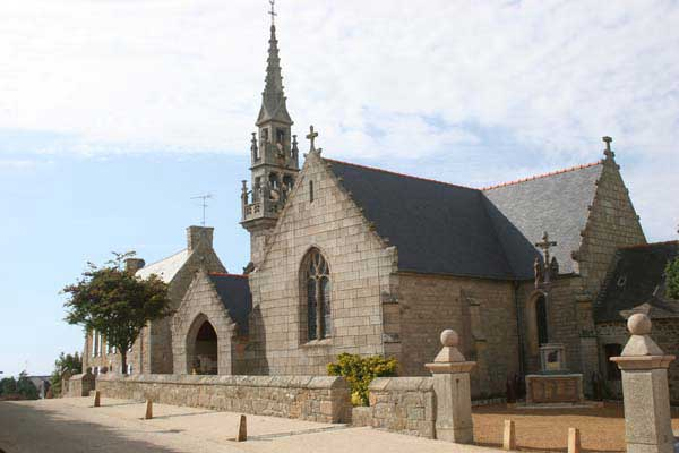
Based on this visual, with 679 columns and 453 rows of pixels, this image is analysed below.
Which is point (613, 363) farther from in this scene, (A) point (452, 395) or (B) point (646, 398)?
(B) point (646, 398)

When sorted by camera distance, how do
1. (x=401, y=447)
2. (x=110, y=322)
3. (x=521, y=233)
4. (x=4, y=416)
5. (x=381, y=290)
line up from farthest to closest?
1. (x=110, y=322)
2. (x=521, y=233)
3. (x=381, y=290)
4. (x=4, y=416)
5. (x=401, y=447)

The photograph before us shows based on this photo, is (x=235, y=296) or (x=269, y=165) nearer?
(x=235, y=296)

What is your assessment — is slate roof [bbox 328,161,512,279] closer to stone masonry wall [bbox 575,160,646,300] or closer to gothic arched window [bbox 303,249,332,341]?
gothic arched window [bbox 303,249,332,341]

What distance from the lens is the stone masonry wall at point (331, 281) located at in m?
24.5

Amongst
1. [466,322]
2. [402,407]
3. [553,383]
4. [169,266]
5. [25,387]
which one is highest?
[169,266]

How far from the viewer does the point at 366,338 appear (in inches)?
962

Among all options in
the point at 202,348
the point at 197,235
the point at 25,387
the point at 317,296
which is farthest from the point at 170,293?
the point at 25,387

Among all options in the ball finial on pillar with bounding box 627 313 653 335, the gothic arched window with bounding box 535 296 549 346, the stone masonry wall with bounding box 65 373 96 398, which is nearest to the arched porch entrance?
the stone masonry wall with bounding box 65 373 96 398

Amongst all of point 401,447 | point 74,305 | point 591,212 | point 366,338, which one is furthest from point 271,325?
point 401,447

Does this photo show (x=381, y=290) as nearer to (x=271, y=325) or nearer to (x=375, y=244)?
(x=375, y=244)

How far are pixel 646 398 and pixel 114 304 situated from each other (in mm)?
26331

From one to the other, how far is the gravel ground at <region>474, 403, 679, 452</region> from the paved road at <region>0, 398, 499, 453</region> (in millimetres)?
1946

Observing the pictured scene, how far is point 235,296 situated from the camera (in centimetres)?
3259

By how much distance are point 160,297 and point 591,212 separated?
19796mm
